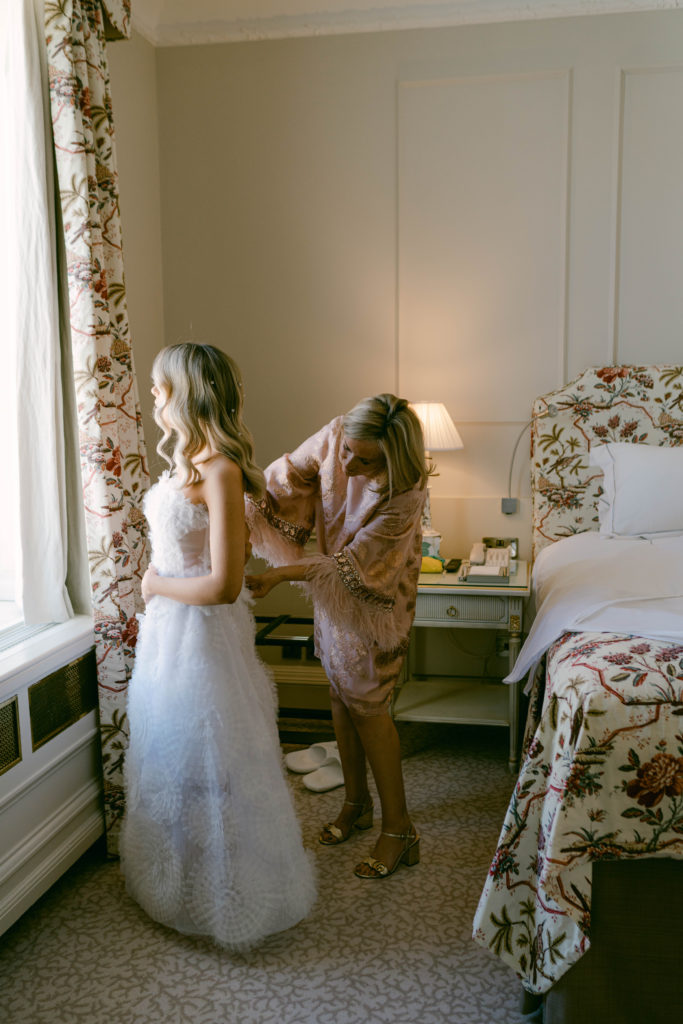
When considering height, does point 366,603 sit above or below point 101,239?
below

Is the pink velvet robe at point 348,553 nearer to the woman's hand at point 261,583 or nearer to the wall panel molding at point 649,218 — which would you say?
the woman's hand at point 261,583

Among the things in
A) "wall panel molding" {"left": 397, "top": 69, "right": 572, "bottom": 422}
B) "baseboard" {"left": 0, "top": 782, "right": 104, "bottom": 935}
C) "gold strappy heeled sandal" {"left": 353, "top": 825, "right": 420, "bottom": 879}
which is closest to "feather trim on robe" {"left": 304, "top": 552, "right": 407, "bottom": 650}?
"gold strappy heeled sandal" {"left": 353, "top": 825, "right": 420, "bottom": 879}

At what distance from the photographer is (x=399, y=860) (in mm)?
2506

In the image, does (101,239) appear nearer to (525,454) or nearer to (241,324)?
(241,324)

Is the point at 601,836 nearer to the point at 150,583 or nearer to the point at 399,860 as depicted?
the point at 399,860

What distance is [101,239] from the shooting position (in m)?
2.48

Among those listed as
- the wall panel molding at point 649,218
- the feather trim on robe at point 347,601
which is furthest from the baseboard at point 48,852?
the wall panel molding at point 649,218

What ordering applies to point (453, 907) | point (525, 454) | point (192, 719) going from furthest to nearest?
point (525, 454), point (453, 907), point (192, 719)

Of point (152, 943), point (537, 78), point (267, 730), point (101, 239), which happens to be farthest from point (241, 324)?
point (152, 943)

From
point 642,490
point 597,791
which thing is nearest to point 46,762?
point 597,791

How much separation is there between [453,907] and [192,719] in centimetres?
90

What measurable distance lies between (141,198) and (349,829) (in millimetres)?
2585

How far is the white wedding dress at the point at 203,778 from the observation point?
207 cm

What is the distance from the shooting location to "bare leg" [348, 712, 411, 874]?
8.09ft
